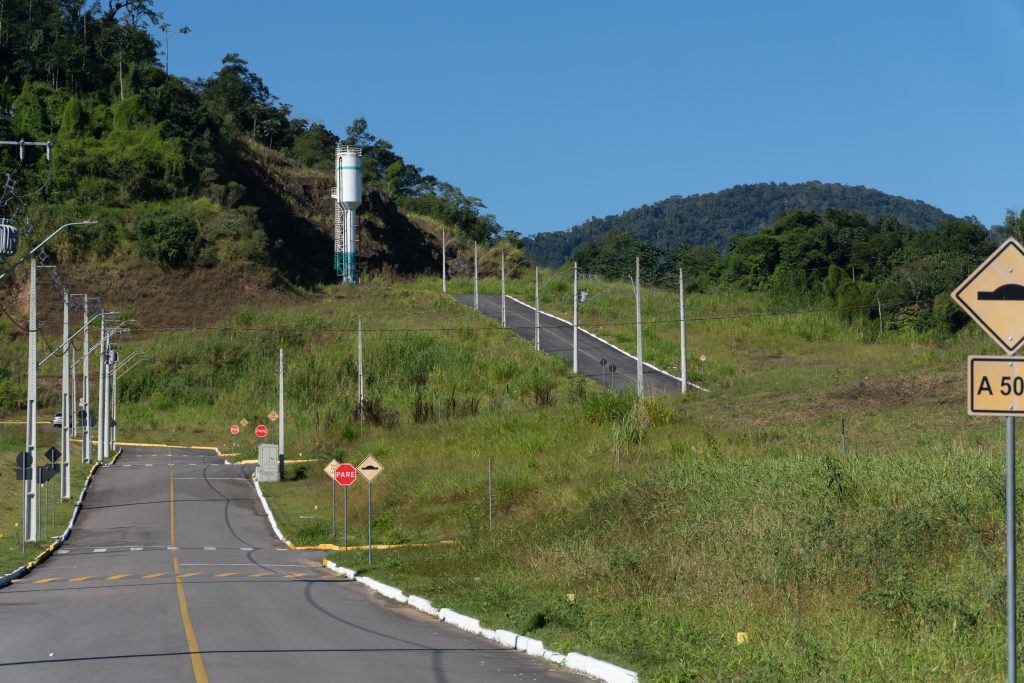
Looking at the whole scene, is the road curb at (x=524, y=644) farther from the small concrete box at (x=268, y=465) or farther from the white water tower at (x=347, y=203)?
the white water tower at (x=347, y=203)

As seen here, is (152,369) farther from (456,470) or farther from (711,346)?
(456,470)

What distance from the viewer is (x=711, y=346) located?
84.0m

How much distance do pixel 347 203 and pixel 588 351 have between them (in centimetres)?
3914

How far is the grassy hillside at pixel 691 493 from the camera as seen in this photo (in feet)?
43.1

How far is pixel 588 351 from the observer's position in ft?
276

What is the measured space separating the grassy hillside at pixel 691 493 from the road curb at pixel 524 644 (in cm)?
25

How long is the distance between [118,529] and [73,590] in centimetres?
1716

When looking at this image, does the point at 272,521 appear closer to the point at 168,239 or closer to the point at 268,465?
the point at 268,465

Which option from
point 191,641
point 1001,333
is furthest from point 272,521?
point 1001,333

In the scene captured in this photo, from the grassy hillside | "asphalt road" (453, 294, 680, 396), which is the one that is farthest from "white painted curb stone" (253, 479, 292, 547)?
"asphalt road" (453, 294, 680, 396)

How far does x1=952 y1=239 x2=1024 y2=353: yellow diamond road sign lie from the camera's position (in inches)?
345

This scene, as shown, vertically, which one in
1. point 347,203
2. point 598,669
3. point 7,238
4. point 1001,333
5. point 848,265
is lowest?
point 598,669

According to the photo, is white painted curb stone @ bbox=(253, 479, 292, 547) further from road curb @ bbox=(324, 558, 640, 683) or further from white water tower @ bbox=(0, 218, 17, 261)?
road curb @ bbox=(324, 558, 640, 683)

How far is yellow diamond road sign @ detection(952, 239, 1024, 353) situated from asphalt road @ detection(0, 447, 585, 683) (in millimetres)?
6071
